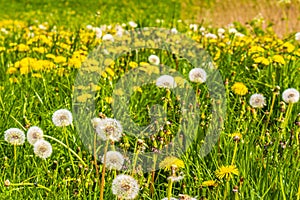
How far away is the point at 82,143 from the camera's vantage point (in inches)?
88.7

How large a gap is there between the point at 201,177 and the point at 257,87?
3.99 ft

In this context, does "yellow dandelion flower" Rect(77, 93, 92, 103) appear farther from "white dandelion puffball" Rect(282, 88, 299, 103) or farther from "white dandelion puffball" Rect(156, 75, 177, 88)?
"white dandelion puffball" Rect(282, 88, 299, 103)

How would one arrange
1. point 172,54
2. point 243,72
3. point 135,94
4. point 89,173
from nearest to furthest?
point 89,173
point 135,94
point 243,72
point 172,54

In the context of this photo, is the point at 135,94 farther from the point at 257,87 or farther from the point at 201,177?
the point at 201,177

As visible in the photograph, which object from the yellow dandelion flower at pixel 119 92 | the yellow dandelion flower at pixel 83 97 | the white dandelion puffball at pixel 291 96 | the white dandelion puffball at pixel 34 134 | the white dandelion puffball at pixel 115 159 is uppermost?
the white dandelion puffball at pixel 291 96

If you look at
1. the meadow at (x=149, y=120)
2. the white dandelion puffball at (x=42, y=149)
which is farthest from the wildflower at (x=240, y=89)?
the white dandelion puffball at (x=42, y=149)

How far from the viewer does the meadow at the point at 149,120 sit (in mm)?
1765

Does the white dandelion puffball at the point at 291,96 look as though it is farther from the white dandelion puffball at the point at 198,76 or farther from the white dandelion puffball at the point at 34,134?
the white dandelion puffball at the point at 34,134

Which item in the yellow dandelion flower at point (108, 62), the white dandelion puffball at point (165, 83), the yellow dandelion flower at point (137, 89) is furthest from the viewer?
the yellow dandelion flower at point (108, 62)

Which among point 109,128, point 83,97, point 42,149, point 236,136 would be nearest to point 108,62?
point 83,97

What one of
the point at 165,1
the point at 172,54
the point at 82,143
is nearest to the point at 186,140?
the point at 82,143

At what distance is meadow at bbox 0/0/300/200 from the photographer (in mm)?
1765

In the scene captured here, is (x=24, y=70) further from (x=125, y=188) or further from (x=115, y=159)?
(x=125, y=188)

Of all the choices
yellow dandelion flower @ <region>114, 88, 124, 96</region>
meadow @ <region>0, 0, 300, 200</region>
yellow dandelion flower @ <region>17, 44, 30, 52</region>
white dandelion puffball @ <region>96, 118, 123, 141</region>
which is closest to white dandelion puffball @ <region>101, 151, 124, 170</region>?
meadow @ <region>0, 0, 300, 200</region>
